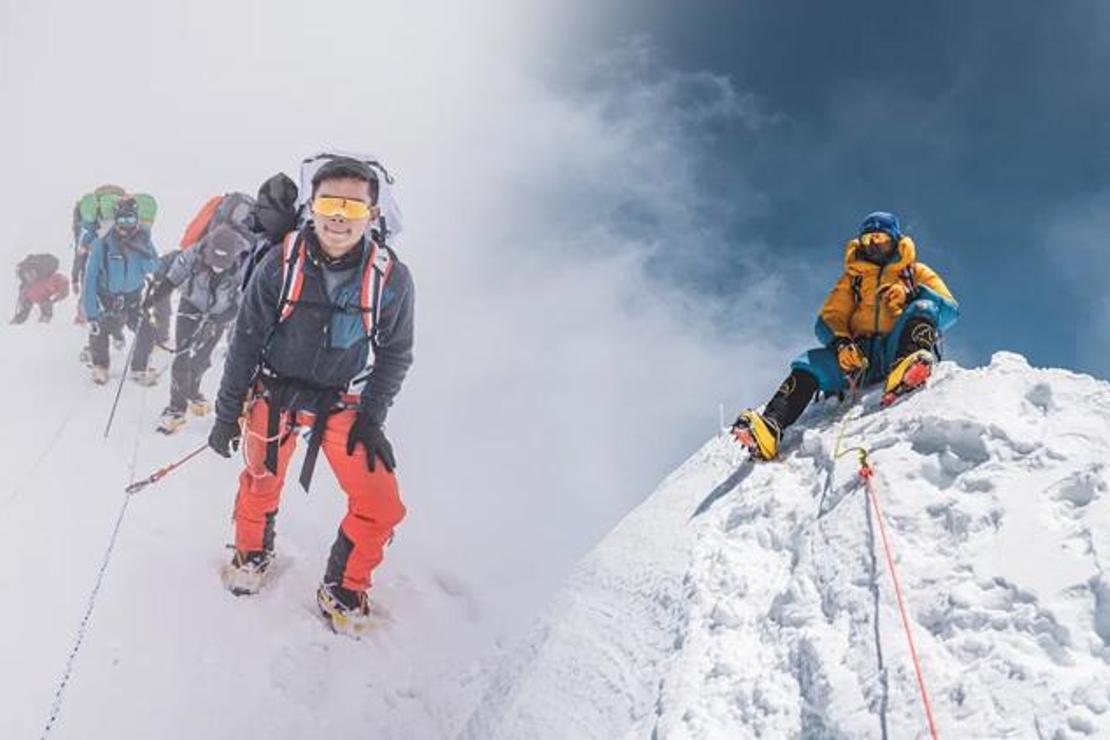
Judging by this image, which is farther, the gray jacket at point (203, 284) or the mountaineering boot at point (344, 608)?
the gray jacket at point (203, 284)

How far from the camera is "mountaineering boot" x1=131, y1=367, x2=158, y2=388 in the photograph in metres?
11.3

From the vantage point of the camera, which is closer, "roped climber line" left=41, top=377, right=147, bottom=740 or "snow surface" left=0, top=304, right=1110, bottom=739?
"snow surface" left=0, top=304, right=1110, bottom=739

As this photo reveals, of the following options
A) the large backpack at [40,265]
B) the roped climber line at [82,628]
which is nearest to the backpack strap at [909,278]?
the roped climber line at [82,628]

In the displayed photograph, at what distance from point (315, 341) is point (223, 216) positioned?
4.24 meters

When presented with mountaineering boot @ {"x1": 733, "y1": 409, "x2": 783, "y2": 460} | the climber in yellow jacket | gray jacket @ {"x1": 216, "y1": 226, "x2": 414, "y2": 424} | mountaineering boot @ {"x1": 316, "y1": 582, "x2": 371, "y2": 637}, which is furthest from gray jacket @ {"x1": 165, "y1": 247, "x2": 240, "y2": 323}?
the climber in yellow jacket

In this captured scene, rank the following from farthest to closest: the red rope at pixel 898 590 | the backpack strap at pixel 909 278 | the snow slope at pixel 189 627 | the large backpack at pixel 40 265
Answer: the large backpack at pixel 40 265
the backpack strap at pixel 909 278
the snow slope at pixel 189 627
the red rope at pixel 898 590

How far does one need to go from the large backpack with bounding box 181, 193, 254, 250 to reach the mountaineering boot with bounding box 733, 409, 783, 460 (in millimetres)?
5745

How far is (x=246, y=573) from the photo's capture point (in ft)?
21.2

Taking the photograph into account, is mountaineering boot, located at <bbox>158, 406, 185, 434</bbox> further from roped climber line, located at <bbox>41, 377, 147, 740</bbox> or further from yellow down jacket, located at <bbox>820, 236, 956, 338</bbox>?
yellow down jacket, located at <bbox>820, 236, 956, 338</bbox>

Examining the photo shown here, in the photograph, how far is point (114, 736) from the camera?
4.98 metres

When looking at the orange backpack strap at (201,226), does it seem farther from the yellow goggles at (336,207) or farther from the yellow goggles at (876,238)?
the yellow goggles at (876,238)

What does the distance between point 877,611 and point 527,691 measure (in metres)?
2.28

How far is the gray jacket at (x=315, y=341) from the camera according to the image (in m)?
5.73

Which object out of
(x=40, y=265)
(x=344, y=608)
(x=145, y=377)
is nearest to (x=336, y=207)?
(x=344, y=608)
